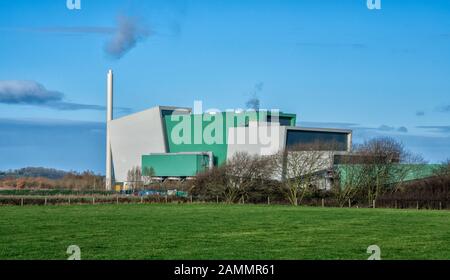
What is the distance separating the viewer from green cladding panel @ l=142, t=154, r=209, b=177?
9388cm

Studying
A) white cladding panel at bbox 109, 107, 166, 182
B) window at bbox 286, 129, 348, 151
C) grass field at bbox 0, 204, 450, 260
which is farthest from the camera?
white cladding panel at bbox 109, 107, 166, 182

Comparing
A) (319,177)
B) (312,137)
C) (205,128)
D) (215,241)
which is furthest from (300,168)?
(215,241)

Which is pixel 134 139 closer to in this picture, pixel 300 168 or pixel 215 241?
pixel 300 168

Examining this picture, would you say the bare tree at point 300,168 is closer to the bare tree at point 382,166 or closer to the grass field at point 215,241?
the bare tree at point 382,166

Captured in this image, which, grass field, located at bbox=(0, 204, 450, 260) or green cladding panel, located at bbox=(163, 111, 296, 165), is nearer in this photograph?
grass field, located at bbox=(0, 204, 450, 260)

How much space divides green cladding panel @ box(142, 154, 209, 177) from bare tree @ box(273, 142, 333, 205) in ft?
71.2

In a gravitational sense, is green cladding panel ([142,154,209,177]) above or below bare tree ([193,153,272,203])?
above

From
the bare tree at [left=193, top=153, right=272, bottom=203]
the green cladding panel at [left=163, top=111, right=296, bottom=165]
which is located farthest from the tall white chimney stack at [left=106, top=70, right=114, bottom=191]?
the bare tree at [left=193, top=153, right=272, bottom=203]

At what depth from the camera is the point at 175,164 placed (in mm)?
96000

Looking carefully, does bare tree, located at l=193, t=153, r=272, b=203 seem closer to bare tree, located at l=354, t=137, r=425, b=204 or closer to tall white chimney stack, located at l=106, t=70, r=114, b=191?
bare tree, located at l=354, t=137, r=425, b=204

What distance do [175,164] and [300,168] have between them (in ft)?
100

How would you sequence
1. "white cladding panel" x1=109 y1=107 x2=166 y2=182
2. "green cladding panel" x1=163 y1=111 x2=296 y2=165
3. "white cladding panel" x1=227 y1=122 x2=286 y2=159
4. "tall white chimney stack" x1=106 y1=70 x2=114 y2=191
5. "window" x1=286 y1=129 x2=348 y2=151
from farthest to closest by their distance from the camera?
"tall white chimney stack" x1=106 y1=70 x2=114 y2=191
"white cladding panel" x1=109 y1=107 x2=166 y2=182
"green cladding panel" x1=163 y1=111 x2=296 y2=165
"window" x1=286 y1=129 x2=348 y2=151
"white cladding panel" x1=227 y1=122 x2=286 y2=159

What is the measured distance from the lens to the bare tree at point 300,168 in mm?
67688
